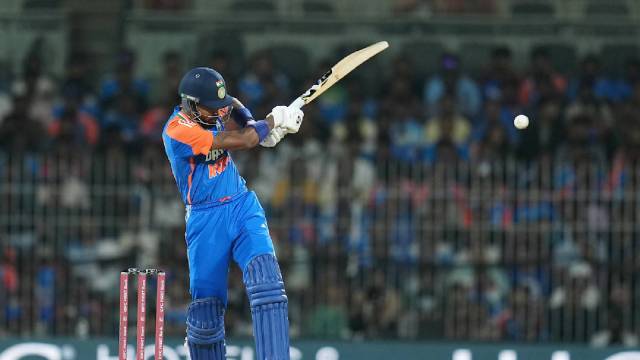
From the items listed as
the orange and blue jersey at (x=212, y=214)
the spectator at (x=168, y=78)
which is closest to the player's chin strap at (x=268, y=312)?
the orange and blue jersey at (x=212, y=214)

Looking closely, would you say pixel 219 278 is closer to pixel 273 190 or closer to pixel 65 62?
pixel 273 190

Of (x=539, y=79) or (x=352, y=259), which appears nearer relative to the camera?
(x=352, y=259)

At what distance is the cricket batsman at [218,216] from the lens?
8.30 meters

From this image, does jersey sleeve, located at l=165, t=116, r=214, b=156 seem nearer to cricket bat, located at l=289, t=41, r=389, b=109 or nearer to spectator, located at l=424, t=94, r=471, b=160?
cricket bat, located at l=289, t=41, r=389, b=109

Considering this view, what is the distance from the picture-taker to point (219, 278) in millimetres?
8609

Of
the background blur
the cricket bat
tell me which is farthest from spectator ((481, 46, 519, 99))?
the cricket bat

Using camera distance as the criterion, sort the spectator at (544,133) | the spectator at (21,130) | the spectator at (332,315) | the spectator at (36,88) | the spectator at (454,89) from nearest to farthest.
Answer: the spectator at (332,315)
the spectator at (544,133)
the spectator at (21,130)
the spectator at (36,88)
the spectator at (454,89)

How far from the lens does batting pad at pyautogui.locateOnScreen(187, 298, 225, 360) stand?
862 cm

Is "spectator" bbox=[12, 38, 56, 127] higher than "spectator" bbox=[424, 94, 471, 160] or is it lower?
higher

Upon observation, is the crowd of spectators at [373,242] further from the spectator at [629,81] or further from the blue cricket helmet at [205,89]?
the blue cricket helmet at [205,89]

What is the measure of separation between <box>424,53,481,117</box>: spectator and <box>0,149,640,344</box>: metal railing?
58.0 inches

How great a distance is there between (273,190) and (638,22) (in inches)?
175

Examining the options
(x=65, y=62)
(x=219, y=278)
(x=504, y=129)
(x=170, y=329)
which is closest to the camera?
(x=219, y=278)

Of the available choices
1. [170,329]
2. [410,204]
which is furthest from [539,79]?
[170,329]
